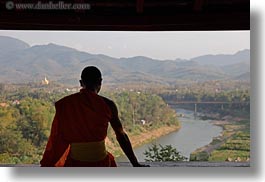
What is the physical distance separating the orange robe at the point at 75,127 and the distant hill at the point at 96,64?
181 millimetres

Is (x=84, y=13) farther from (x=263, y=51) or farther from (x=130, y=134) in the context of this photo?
(x=263, y=51)

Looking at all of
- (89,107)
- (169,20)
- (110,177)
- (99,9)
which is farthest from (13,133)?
(169,20)

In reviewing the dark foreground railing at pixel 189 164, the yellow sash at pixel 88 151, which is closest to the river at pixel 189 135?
the dark foreground railing at pixel 189 164

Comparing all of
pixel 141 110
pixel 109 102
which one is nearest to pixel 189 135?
pixel 141 110

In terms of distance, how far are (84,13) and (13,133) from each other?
877mm

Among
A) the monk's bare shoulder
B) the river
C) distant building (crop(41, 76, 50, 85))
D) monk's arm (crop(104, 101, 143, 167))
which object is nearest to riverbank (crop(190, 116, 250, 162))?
the river

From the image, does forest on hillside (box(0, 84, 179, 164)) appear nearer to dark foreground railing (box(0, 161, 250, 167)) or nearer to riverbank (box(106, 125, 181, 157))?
riverbank (box(106, 125, 181, 157))

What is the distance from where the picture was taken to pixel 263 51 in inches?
104

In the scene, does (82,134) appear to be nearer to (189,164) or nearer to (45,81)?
(45,81)

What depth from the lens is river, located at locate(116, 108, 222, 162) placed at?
9.75 feet

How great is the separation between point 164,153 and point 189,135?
0.20 meters

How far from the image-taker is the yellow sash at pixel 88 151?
282 cm

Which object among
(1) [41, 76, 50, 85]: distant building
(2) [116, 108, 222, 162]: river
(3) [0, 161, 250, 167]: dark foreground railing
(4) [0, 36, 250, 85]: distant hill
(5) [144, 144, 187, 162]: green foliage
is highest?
(4) [0, 36, 250, 85]: distant hill

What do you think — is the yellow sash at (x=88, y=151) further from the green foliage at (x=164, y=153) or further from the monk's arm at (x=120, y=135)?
the green foliage at (x=164, y=153)
